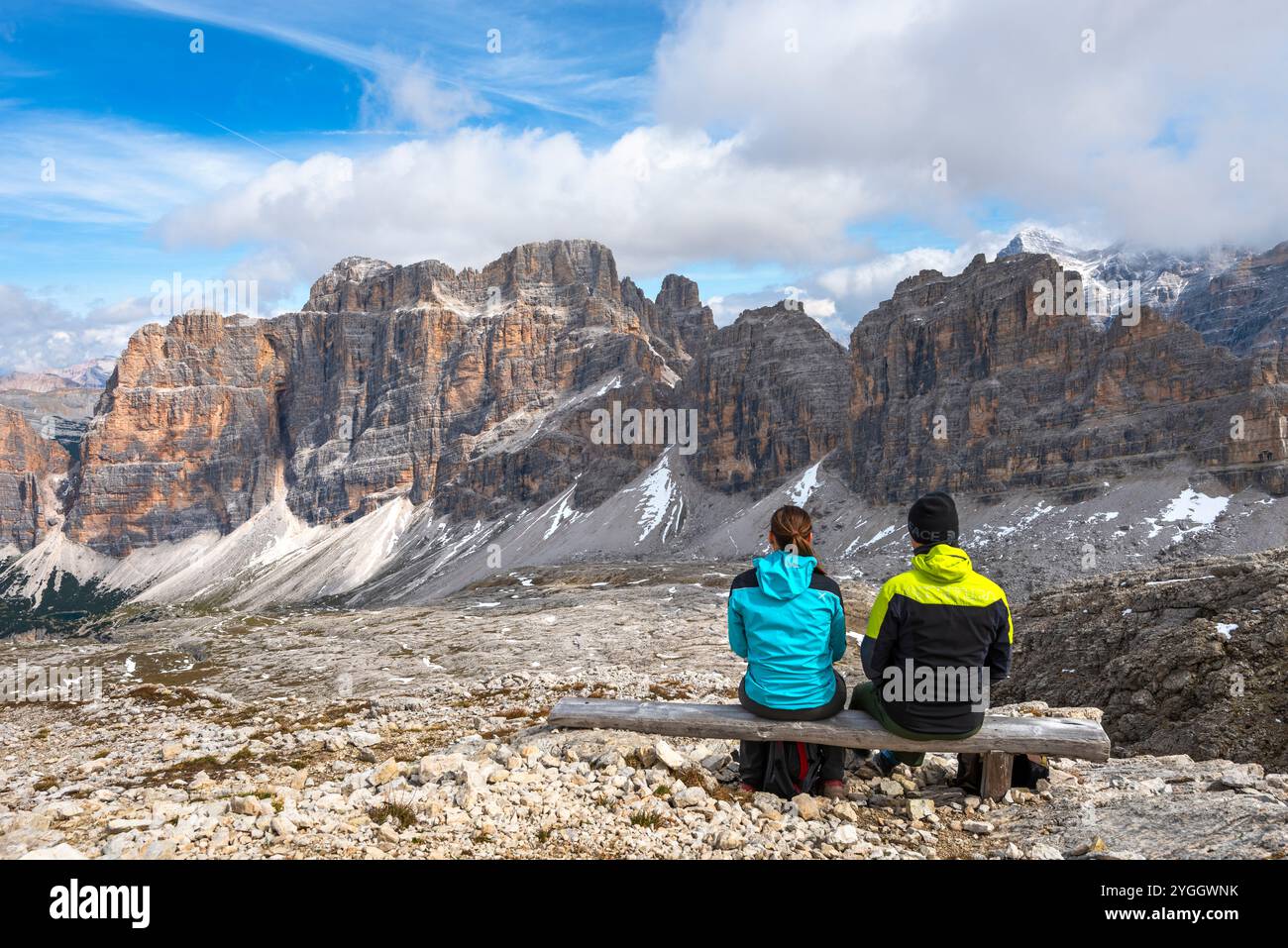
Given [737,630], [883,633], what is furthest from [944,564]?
[737,630]

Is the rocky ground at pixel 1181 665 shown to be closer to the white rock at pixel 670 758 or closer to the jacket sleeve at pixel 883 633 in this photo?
the jacket sleeve at pixel 883 633

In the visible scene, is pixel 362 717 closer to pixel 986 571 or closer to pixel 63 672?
Answer: pixel 63 672

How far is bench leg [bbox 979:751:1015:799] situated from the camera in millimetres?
9555

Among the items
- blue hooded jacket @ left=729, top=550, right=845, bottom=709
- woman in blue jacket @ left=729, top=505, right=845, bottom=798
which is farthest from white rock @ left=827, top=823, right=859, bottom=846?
blue hooded jacket @ left=729, top=550, right=845, bottom=709

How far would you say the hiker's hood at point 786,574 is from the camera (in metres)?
9.37

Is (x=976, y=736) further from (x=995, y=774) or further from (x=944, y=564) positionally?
(x=944, y=564)

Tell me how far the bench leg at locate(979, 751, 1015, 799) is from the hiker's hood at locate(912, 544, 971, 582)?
2471 millimetres

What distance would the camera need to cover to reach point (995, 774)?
9.57 meters

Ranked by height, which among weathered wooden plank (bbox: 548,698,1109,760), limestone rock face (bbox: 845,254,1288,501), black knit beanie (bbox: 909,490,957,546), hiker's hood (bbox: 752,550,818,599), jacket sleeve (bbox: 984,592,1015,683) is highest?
limestone rock face (bbox: 845,254,1288,501)

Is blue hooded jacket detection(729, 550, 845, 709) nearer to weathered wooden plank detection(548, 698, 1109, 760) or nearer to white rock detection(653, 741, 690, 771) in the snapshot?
weathered wooden plank detection(548, 698, 1109, 760)

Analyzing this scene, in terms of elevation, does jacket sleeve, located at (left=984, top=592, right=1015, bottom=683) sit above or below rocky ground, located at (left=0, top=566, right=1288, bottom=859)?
above

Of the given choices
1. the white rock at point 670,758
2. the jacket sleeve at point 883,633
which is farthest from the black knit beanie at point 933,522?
the white rock at point 670,758

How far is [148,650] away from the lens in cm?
5338

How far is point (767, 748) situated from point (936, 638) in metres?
2.74
